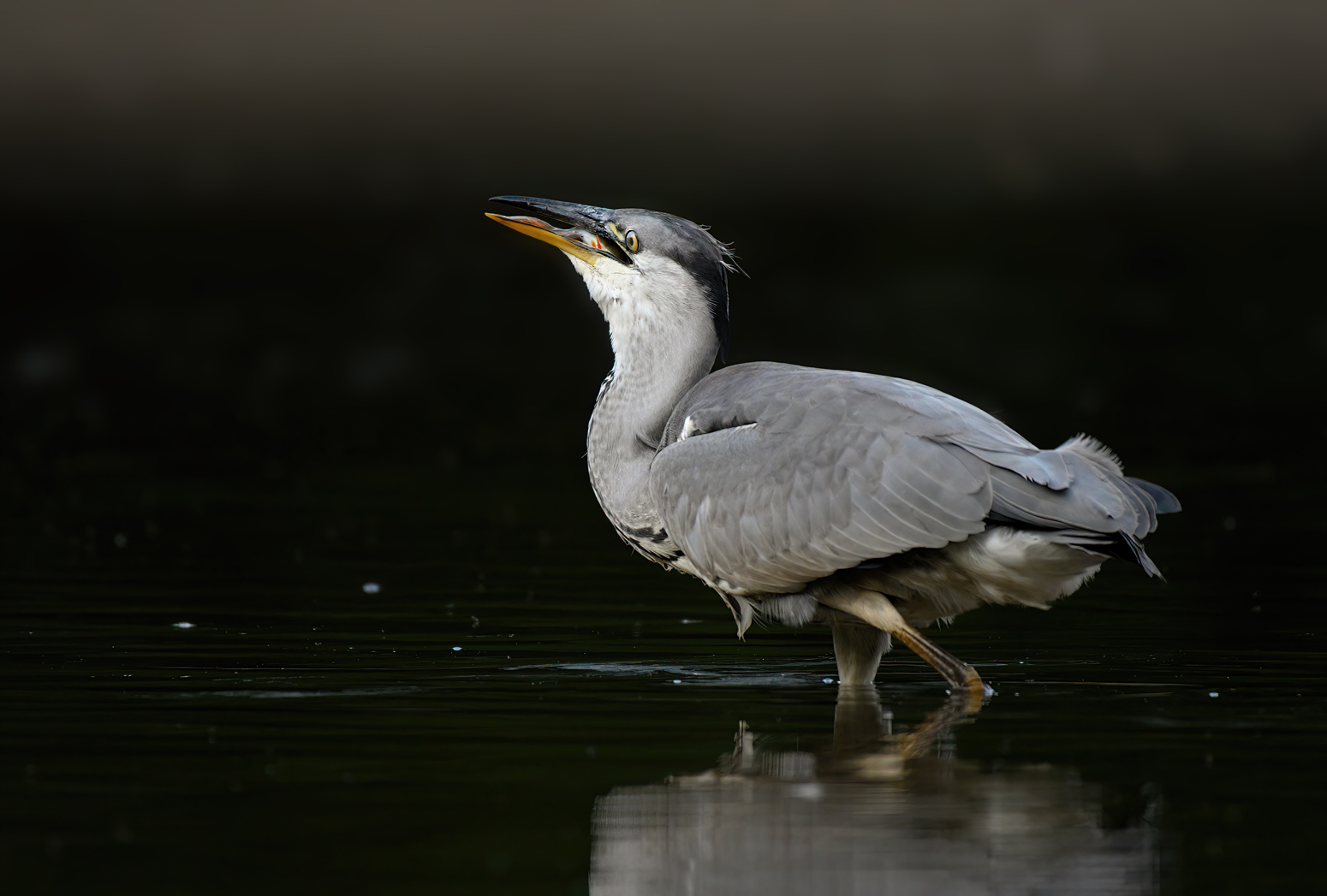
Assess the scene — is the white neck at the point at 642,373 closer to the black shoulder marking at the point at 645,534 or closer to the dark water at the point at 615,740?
the black shoulder marking at the point at 645,534

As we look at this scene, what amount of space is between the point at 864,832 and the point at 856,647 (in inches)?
129

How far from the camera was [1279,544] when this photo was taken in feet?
51.9

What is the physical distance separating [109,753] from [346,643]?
3.19 meters

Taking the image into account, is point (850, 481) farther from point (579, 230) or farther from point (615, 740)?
point (579, 230)

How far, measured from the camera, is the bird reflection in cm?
598

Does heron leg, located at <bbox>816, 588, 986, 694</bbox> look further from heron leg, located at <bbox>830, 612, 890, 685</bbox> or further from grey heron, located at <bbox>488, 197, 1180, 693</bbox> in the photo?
heron leg, located at <bbox>830, 612, 890, 685</bbox>

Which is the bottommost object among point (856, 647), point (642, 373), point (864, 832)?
point (864, 832)

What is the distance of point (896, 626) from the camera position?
9234 mm

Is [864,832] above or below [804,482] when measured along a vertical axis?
below

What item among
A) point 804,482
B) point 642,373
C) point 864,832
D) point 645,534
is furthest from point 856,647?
point 864,832

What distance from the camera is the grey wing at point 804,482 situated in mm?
8852

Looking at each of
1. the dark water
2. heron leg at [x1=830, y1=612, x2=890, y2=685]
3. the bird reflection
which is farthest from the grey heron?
the bird reflection

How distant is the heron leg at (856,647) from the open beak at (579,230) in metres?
2.52

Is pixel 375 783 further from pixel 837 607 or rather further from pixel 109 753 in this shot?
pixel 837 607
